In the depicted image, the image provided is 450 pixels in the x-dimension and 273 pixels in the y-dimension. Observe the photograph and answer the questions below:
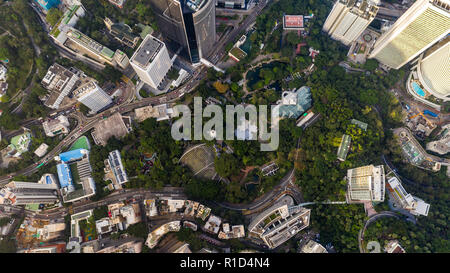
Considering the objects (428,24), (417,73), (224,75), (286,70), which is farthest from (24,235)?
(417,73)

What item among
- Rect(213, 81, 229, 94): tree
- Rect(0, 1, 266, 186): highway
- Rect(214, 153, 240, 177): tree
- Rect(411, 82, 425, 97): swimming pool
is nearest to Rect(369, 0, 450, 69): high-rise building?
Rect(411, 82, 425, 97): swimming pool

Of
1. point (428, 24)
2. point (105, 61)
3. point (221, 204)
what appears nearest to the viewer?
point (428, 24)

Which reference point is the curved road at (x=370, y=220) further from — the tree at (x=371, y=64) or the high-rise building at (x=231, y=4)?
the high-rise building at (x=231, y=4)

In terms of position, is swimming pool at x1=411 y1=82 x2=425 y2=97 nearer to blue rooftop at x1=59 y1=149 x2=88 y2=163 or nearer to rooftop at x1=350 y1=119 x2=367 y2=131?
rooftop at x1=350 y1=119 x2=367 y2=131

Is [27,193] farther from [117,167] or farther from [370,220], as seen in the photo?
[370,220]

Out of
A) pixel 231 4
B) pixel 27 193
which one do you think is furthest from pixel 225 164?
pixel 231 4

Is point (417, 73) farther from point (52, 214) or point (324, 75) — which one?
point (52, 214)
